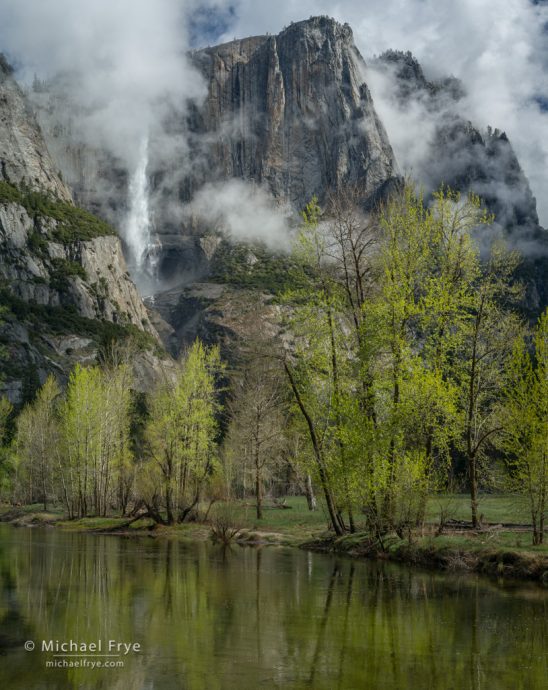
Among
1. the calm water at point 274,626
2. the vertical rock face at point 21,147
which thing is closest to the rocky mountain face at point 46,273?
the vertical rock face at point 21,147

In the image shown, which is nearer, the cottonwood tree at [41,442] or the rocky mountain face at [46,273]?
the cottonwood tree at [41,442]

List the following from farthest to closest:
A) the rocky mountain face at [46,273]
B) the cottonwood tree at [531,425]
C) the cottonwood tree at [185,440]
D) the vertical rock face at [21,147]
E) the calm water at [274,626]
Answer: the vertical rock face at [21,147] → the rocky mountain face at [46,273] → the cottonwood tree at [185,440] → the cottonwood tree at [531,425] → the calm water at [274,626]

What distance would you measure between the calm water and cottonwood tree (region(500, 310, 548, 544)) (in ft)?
14.3

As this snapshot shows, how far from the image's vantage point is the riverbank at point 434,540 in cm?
2203

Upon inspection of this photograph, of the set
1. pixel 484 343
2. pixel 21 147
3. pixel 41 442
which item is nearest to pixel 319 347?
pixel 484 343

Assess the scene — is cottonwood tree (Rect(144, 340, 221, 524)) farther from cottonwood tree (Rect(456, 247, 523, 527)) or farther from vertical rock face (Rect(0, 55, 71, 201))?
vertical rock face (Rect(0, 55, 71, 201))

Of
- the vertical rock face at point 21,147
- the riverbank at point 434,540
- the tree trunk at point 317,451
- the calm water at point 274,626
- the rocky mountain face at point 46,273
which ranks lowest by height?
the riverbank at point 434,540

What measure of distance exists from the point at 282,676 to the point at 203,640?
2.65 metres

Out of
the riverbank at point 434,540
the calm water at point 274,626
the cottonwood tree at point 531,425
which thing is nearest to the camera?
the calm water at point 274,626

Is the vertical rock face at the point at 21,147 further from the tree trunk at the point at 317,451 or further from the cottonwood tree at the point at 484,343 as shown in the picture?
the cottonwood tree at the point at 484,343

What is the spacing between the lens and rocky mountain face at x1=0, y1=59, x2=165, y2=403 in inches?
4973

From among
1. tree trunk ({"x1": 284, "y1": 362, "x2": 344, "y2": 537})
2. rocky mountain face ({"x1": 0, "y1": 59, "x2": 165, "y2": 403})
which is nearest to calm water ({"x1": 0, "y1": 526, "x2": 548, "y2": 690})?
tree trunk ({"x1": 284, "y1": 362, "x2": 344, "y2": 537})

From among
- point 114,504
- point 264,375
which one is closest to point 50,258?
point 114,504

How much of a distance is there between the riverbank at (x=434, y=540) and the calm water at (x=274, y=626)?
1591 mm
